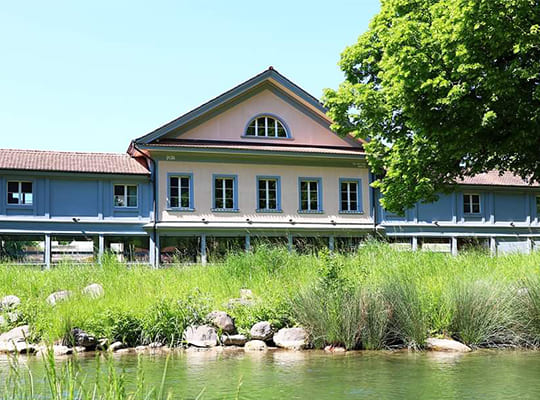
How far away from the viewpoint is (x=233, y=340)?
11297 millimetres

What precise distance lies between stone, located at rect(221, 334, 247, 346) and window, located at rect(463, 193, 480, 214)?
23.6m

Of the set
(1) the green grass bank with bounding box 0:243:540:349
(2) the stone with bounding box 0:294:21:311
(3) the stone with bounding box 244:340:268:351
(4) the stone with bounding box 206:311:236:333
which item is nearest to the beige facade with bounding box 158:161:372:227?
(1) the green grass bank with bounding box 0:243:540:349

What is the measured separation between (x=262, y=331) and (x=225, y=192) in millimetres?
17634

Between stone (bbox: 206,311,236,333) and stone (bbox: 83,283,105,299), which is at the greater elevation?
stone (bbox: 83,283,105,299)

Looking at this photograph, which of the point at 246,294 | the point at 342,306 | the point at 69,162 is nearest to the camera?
the point at 342,306

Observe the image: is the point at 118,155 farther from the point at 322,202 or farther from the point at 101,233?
the point at 322,202

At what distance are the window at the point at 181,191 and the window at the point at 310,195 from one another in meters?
5.00

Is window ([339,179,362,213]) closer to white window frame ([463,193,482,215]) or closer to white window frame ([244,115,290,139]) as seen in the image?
white window frame ([244,115,290,139])

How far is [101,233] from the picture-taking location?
88.8 ft

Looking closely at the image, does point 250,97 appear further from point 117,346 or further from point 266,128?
point 117,346

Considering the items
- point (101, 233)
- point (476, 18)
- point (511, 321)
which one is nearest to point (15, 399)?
point (511, 321)

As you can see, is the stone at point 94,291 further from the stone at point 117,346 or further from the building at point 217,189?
the building at point 217,189

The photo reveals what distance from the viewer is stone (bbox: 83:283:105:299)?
12.7 meters

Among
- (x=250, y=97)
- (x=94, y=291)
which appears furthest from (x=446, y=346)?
(x=250, y=97)
